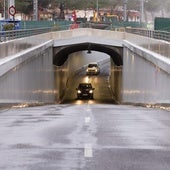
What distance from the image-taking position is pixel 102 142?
39.9 feet

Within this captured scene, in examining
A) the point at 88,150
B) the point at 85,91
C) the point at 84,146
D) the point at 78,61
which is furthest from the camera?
the point at 78,61

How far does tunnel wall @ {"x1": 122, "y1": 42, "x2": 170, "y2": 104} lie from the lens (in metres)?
28.2

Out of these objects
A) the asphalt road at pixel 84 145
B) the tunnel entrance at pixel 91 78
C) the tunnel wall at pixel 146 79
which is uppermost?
the asphalt road at pixel 84 145

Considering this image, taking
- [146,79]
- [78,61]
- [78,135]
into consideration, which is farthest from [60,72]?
[78,135]

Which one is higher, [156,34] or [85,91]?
[156,34]

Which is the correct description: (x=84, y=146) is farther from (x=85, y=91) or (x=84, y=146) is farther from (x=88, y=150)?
(x=85, y=91)

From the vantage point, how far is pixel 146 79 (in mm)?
37688

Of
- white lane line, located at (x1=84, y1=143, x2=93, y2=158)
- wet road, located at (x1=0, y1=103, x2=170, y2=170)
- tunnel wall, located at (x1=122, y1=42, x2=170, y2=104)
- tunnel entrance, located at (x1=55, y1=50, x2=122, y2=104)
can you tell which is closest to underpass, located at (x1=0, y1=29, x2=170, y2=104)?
tunnel wall, located at (x1=122, y1=42, x2=170, y2=104)

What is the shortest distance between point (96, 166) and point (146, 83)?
28437 millimetres

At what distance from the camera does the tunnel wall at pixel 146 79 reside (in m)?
28.2

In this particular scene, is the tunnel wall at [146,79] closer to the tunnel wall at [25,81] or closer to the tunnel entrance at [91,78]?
the tunnel wall at [25,81]

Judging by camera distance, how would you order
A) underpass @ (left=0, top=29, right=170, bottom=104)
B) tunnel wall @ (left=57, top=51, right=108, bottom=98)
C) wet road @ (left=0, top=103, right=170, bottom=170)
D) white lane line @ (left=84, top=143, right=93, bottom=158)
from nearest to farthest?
wet road @ (left=0, top=103, right=170, bottom=170) < white lane line @ (left=84, top=143, right=93, bottom=158) < underpass @ (left=0, top=29, right=170, bottom=104) < tunnel wall @ (left=57, top=51, right=108, bottom=98)

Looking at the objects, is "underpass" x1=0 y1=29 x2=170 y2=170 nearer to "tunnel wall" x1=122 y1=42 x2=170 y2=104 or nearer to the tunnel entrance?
"tunnel wall" x1=122 y1=42 x2=170 y2=104

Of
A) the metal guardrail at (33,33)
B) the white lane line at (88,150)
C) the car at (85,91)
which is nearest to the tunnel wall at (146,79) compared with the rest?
the metal guardrail at (33,33)
